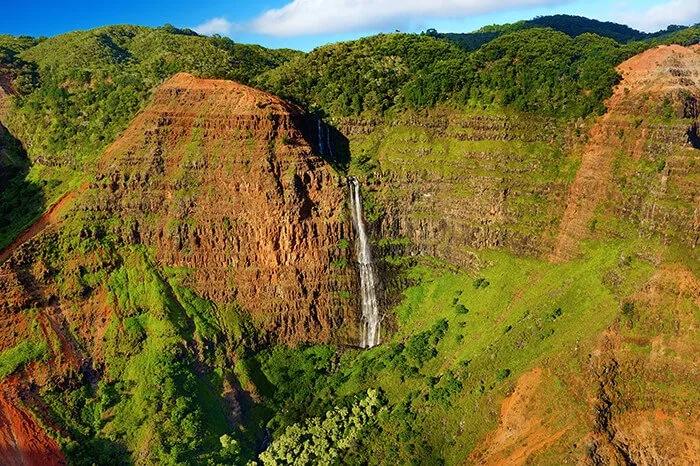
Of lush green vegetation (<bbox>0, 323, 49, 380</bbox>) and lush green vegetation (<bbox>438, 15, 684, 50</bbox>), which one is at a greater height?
lush green vegetation (<bbox>438, 15, 684, 50</bbox>)

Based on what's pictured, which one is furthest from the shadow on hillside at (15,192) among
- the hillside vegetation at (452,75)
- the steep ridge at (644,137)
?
the steep ridge at (644,137)

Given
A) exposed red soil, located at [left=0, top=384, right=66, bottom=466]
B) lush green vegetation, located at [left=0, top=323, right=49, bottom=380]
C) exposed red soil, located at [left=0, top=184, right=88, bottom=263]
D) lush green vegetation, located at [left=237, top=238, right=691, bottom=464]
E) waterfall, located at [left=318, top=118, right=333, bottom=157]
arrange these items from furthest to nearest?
1. waterfall, located at [left=318, top=118, right=333, bottom=157]
2. exposed red soil, located at [left=0, top=184, right=88, bottom=263]
3. lush green vegetation, located at [left=0, top=323, right=49, bottom=380]
4. lush green vegetation, located at [left=237, top=238, right=691, bottom=464]
5. exposed red soil, located at [left=0, top=384, right=66, bottom=466]

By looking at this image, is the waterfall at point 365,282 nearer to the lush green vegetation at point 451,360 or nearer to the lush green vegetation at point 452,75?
the lush green vegetation at point 451,360

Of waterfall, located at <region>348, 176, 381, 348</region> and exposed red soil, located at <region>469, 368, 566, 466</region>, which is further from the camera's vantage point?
waterfall, located at <region>348, 176, 381, 348</region>

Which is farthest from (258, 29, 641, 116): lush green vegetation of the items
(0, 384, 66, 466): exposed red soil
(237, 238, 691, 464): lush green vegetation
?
(0, 384, 66, 466): exposed red soil

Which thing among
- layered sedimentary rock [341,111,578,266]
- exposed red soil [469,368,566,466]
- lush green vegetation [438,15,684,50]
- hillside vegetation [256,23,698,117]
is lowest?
exposed red soil [469,368,566,466]

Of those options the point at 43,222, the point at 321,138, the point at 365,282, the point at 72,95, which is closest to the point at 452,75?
the point at 321,138

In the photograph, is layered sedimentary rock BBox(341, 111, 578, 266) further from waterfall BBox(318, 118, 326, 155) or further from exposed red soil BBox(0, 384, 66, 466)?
exposed red soil BBox(0, 384, 66, 466)
